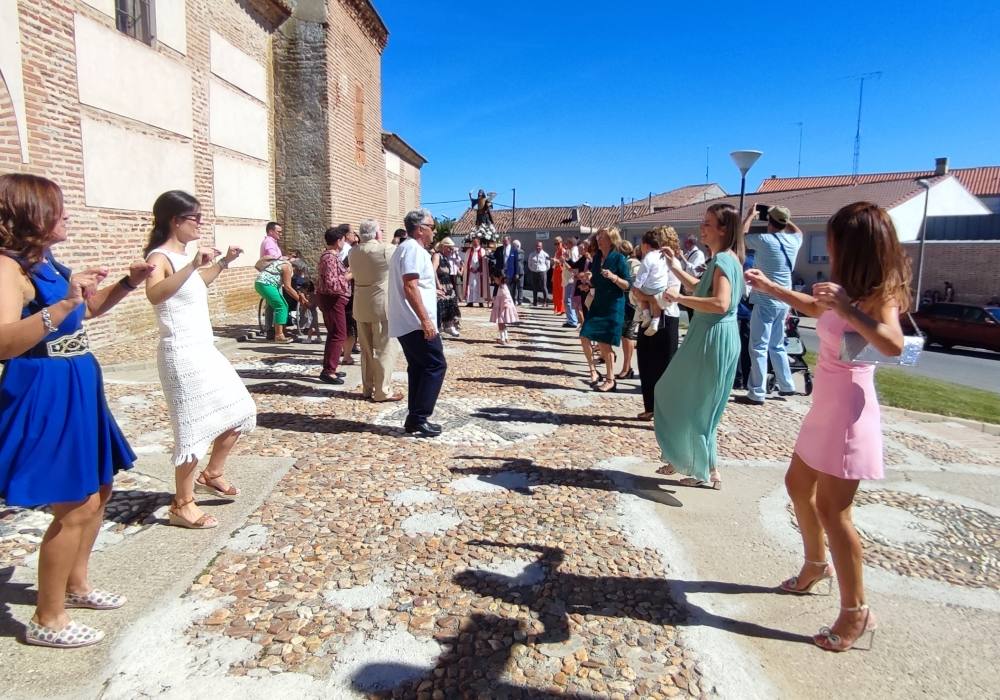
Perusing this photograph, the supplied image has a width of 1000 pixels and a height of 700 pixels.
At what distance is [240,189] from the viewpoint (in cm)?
1269

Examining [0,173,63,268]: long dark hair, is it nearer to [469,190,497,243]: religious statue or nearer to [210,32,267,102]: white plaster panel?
[210,32,267,102]: white plaster panel

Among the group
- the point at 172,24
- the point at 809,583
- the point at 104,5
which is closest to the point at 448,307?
the point at 172,24

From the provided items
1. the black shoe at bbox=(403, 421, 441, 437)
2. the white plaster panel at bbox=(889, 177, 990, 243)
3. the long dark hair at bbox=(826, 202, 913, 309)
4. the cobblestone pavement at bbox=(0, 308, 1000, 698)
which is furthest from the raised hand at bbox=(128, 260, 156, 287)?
the white plaster panel at bbox=(889, 177, 990, 243)

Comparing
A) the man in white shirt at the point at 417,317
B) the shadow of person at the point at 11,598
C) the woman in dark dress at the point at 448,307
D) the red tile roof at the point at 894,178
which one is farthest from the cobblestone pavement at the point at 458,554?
the red tile roof at the point at 894,178

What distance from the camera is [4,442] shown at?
2330 millimetres

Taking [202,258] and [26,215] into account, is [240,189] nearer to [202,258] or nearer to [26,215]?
[202,258]

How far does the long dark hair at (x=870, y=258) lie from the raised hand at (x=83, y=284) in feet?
9.42

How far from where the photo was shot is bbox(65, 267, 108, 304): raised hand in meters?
2.24

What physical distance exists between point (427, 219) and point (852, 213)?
3664 mm

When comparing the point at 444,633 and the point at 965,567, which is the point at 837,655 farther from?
the point at 444,633

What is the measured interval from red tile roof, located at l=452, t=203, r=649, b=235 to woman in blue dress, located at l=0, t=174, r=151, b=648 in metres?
48.3

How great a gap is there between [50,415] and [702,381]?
11.7 ft

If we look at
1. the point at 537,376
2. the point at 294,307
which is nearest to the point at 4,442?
the point at 537,376

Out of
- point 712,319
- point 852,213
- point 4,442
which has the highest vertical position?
point 852,213
